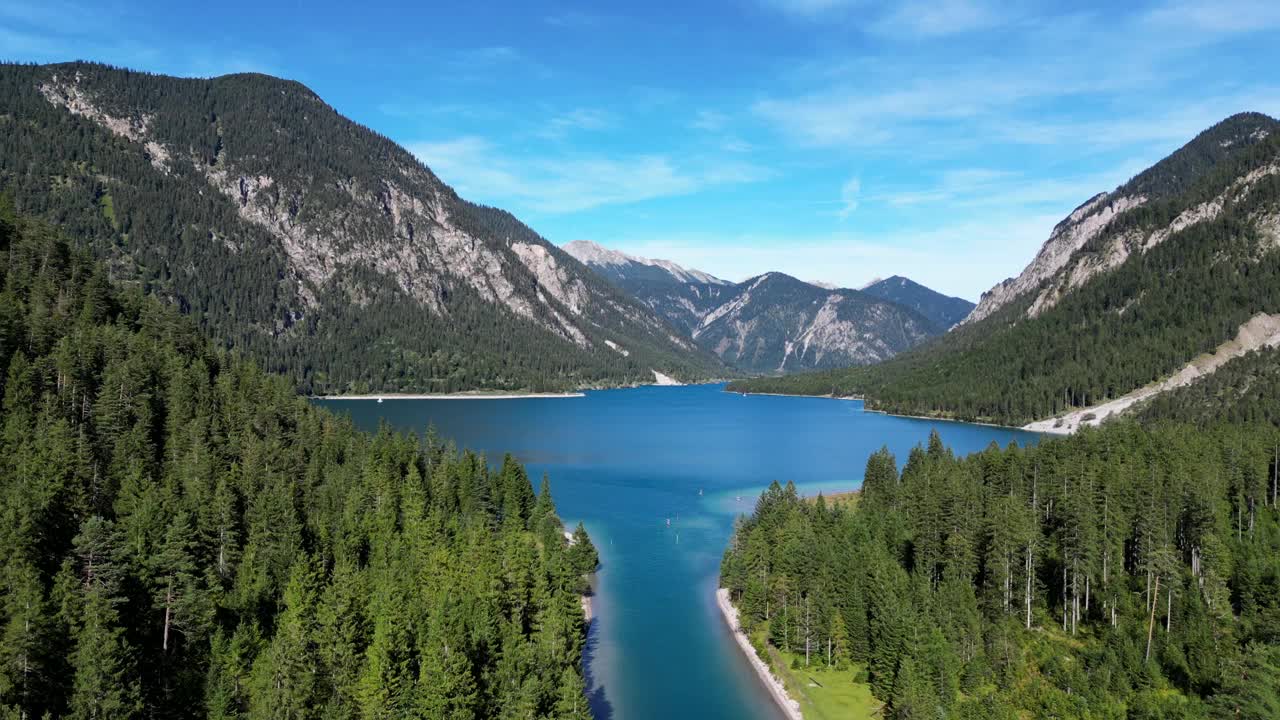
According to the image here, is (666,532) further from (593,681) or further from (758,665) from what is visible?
(593,681)

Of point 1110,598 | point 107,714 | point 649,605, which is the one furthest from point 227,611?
point 1110,598

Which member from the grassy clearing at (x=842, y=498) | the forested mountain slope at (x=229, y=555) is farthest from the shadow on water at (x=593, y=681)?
the grassy clearing at (x=842, y=498)

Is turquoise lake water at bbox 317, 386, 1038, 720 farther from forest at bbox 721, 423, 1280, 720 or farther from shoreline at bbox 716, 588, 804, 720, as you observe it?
forest at bbox 721, 423, 1280, 720

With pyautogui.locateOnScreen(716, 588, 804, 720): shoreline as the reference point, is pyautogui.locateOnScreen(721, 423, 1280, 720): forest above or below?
above

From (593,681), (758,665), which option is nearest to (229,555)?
(593,681)

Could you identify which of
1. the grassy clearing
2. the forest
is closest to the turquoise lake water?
the forest

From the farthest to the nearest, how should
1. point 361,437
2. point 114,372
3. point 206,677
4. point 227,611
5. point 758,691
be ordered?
point 361,437, point 114,372, point 758,691, point 227,611, point 206,677

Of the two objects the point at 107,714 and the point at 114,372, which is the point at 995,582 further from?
the point at 114,372
